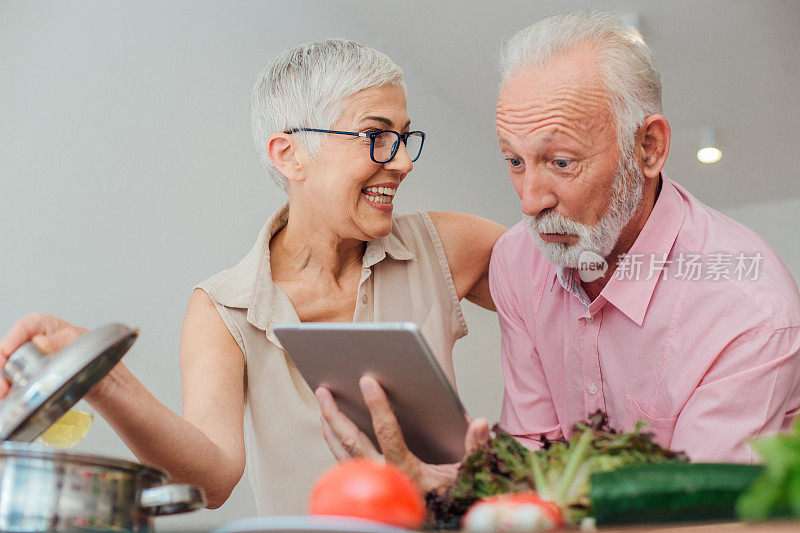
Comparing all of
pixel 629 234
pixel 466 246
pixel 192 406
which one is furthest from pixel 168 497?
pixel 466 246

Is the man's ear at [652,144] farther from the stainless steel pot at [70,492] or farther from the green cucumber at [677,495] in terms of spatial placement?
the stainless steel pot at [70,492]

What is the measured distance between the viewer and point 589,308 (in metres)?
1.57

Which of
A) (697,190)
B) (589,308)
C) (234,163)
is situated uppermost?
(697,190)

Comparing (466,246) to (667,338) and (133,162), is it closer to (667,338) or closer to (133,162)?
(667,338)

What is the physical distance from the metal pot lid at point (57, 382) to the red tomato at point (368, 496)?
0.95 ft

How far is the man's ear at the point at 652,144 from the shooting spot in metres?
1.53

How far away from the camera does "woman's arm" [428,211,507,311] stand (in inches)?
75.6

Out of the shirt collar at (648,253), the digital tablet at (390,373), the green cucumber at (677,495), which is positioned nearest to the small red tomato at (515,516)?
the green cucumber at (677,495)

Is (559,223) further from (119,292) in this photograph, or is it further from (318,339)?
(119,292)

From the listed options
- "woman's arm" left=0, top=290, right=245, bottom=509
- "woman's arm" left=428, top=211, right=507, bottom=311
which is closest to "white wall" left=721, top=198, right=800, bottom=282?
"woman's arm" left=428, top=211, right=507, bottom=311

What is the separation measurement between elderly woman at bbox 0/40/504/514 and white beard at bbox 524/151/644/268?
368 millimetres

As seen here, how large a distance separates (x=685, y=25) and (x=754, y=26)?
31 centimetres

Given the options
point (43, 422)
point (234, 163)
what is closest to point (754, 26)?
point (234, 163)

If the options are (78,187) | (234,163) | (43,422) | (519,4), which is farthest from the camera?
(519,4)
